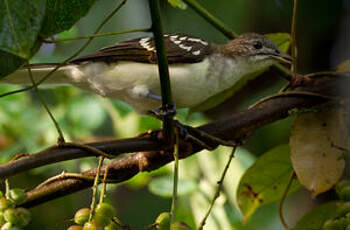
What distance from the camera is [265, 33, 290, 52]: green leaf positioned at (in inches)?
86.4

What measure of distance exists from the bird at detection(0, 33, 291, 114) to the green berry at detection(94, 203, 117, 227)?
0.80 metres

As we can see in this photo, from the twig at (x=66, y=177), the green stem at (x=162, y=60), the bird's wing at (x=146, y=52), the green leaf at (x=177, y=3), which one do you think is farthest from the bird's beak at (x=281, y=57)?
the twig at (x=66, y=177)

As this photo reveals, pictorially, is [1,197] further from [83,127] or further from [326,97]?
[83,127]

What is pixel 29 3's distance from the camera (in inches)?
42.0

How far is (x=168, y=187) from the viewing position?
7.03 feet

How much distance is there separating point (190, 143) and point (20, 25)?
27.3 inches

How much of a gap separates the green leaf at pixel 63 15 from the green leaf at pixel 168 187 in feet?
3.49

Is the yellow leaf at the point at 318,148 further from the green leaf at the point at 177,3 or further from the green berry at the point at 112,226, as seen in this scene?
the green berry at the point at 112,226

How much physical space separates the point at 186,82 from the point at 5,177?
0.94 m

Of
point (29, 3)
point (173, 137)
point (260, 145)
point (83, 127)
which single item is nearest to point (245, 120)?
point (173, 137)

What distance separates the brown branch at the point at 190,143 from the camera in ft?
4.79

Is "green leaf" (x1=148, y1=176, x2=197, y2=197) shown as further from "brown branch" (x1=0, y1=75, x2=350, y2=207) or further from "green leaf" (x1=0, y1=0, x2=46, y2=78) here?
"green leaf" (x1=0, y1=0, x2=46, y2=78)

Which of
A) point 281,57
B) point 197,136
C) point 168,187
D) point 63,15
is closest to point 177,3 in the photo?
point 197,136

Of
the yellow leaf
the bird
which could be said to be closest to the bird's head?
the bird
